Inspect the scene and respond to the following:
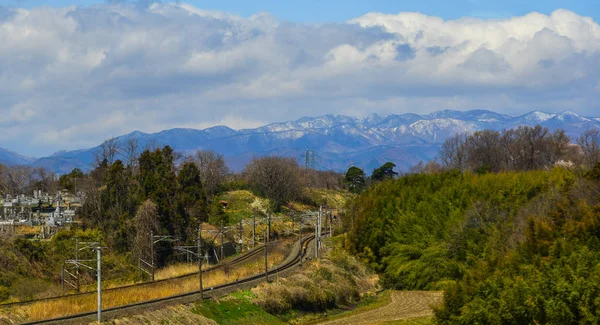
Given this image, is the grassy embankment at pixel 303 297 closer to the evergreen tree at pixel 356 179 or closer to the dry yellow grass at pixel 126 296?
the dry yellow grass at pixel 126 296

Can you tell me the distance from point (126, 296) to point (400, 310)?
59.4 feet

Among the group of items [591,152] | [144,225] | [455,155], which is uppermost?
[455,155]

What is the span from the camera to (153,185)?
265 ft

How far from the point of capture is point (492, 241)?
55969 millimetres

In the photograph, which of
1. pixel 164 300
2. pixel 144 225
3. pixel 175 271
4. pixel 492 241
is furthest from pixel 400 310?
pixel 144 225

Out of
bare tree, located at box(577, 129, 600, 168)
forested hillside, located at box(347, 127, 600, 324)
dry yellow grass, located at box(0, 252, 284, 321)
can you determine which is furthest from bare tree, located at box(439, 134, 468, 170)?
dry yellow grass, located at box(0, 252, 284, 321)

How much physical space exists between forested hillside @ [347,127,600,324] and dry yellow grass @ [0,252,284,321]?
1352 centimetres

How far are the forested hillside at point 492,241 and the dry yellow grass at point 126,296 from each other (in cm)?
1352

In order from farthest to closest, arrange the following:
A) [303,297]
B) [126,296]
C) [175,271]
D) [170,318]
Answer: [175,271], [303,297], [126,296], [170,318]

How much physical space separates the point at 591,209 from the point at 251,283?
24356 mm

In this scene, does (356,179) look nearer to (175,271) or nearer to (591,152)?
(591,152)

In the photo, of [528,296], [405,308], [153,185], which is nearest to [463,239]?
[405,308]

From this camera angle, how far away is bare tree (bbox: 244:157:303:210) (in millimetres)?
121000

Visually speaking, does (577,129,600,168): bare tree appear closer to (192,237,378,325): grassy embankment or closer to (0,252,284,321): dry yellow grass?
(192,237,378,325): grassy embankment
